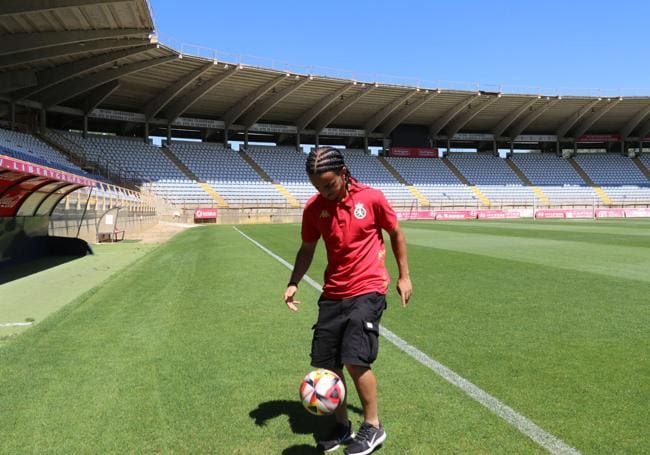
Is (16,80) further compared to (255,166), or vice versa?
(255,166)

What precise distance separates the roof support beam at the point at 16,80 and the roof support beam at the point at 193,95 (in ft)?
45.0

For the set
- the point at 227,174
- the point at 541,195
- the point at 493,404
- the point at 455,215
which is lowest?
the point at 493,404

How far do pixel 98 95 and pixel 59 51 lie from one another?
44.3ft

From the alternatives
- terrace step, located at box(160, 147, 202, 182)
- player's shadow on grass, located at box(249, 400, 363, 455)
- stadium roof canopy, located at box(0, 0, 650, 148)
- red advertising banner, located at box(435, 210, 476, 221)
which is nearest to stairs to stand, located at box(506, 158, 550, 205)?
stadium roof canopy, located at box(0, 0, 650, 148)

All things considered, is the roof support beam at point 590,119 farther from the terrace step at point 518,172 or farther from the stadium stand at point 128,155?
the stadium stand at point 128,155

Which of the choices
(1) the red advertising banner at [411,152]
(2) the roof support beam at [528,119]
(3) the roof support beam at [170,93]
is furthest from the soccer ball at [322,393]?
(1) the red advertising banner at [411,152]

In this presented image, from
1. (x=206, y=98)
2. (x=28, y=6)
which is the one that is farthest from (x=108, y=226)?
(x=206, y=98)

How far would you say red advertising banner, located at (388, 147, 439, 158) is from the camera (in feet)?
199

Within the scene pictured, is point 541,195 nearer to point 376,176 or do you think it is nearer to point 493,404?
point 376,176

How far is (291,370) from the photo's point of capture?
455 cm

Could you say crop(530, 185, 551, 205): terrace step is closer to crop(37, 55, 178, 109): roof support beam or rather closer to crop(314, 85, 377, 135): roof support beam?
crop(314, 85, 377, 135): roof support beam

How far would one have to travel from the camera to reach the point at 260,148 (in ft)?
186

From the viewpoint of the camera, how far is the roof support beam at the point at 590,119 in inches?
2223

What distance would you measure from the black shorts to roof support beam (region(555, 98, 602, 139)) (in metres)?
61.5
